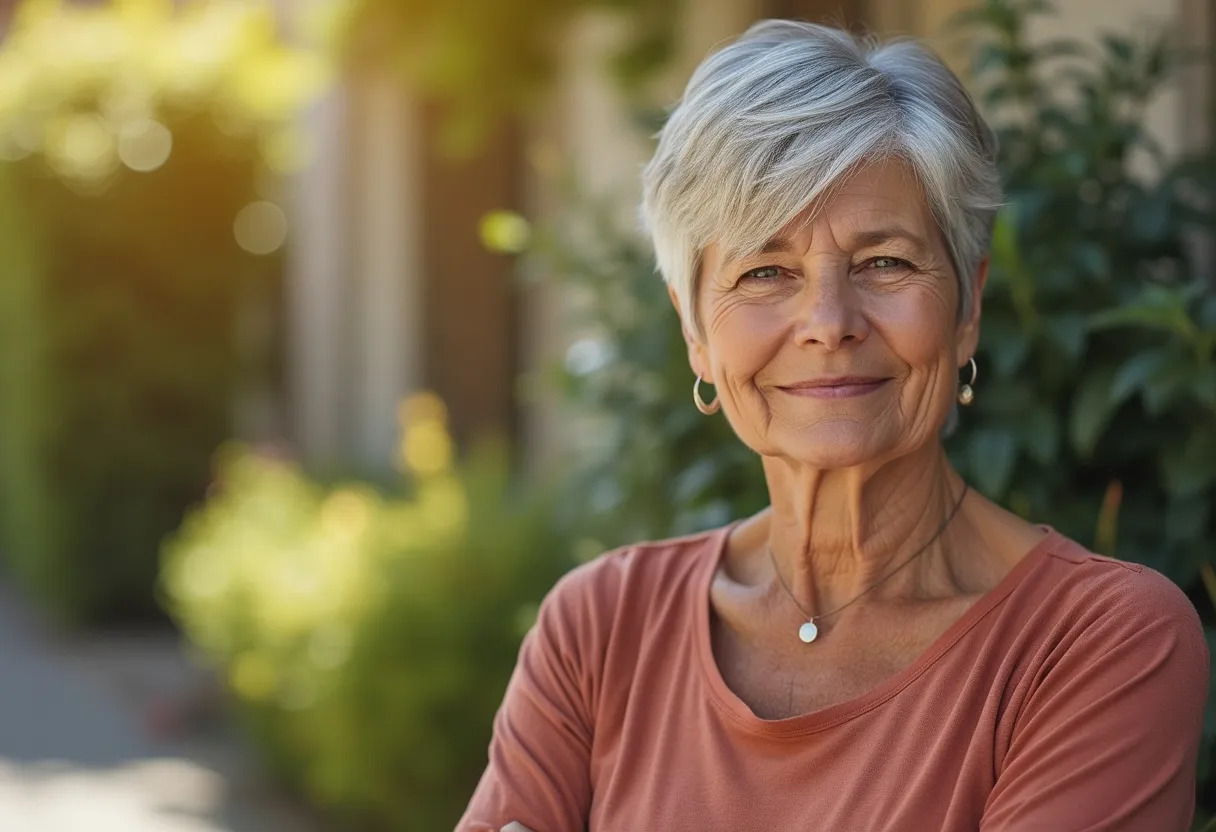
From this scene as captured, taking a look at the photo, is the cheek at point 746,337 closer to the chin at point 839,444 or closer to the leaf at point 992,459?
the chin at point 839,444

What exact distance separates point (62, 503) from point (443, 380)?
214 cm

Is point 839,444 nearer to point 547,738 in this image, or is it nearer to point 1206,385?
point 547,738

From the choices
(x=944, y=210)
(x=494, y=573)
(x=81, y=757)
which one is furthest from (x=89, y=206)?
(x=944, y=210)

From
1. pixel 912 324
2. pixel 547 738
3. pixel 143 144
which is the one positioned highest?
pixel 143 144

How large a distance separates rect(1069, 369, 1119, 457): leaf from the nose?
71 centimetres

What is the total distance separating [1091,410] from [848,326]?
76 cm

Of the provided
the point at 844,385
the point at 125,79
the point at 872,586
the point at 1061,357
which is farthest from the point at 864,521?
the point at 125,79

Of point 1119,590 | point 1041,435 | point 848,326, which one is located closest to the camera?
point 1119,590

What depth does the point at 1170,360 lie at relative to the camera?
227 centimetres

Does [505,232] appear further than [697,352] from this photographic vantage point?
Yes

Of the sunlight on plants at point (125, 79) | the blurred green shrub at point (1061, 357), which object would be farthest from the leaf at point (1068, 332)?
the sunlight on plants at point (125, 79)

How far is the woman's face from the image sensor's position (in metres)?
1.79

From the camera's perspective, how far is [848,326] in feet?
5.88

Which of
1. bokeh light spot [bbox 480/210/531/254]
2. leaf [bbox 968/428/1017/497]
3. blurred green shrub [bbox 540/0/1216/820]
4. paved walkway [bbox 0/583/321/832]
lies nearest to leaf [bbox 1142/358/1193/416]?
blurred green shrub [bbox 540/0/1216/820]
